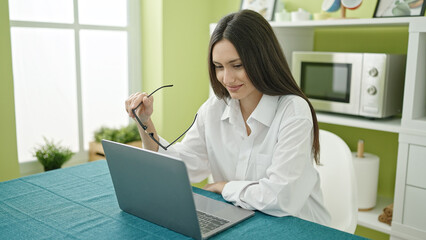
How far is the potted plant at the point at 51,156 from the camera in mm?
2447

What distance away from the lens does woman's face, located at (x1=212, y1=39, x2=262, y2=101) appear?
1.40 meters

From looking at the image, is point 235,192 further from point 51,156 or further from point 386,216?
point 51,156

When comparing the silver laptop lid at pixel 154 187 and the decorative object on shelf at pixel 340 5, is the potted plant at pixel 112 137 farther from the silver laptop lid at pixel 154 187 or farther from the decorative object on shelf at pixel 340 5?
the silver laptop lid at pixel 154 187

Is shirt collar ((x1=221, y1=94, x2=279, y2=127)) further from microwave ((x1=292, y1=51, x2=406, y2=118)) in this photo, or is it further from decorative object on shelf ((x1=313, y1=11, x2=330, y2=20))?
decorative object on shelf ((x1=313, y1=11, x2=330, y2=20))

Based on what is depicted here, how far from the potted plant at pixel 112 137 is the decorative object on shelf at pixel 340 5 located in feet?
4.58

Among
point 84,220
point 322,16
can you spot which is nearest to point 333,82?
point 322,16

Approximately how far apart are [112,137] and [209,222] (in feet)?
5.89

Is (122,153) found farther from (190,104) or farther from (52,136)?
(190,104)

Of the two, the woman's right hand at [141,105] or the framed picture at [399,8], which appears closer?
the woman's right hand at [141,105]

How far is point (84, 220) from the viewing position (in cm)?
114

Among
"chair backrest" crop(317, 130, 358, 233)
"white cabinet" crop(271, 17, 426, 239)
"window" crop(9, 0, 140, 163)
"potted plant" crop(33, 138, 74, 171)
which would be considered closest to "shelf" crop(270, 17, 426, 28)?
"white cabinet" crop(271, 17, 426, 239)

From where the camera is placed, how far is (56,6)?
8.50ft

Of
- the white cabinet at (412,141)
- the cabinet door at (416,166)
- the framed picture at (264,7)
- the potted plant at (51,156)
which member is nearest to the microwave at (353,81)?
the white cabinet at (412,141)

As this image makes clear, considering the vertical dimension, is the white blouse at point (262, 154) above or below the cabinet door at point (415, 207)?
above
